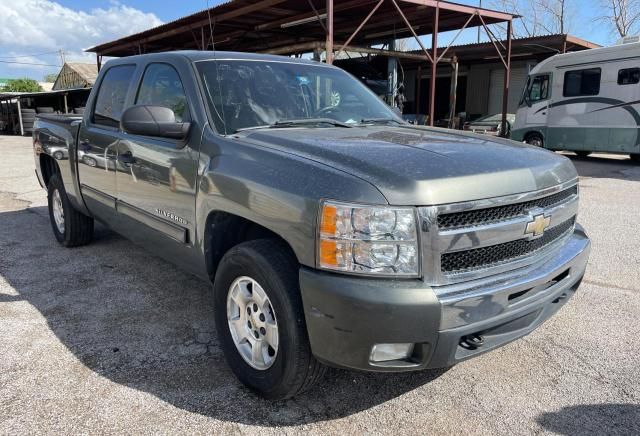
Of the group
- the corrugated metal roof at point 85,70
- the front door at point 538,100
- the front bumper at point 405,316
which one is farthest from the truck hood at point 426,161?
the corrugated metal roof at point 85,70

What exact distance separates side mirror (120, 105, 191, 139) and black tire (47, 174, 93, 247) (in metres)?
2.57

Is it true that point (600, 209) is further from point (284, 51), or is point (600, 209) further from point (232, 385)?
point (284, 51)

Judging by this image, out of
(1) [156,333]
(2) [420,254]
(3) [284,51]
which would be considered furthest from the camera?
(3) [284,51]

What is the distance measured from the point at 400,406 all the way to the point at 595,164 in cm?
1395

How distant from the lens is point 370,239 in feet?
7.04

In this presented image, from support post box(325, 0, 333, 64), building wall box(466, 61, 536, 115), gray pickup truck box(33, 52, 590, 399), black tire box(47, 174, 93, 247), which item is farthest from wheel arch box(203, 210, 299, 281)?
building wall box(466, 61, 536, 115)

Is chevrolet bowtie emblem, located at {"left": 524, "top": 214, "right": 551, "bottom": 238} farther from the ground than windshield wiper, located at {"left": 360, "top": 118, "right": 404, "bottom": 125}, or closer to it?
closer to it

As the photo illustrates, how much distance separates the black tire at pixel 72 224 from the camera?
5.25 metres

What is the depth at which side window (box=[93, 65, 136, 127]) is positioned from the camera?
419 centimetres

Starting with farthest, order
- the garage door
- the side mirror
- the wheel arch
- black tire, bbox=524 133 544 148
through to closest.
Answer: the garage door, black tire, bbox=524 133 544 148, the side mirror, the wheel arch

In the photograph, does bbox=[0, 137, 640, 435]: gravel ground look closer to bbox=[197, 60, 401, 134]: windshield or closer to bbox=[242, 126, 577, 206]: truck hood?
bbox=[242, 126, 577, 206]: truck hood

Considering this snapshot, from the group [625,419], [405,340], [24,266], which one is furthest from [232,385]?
[24,266]

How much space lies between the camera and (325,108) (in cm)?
360

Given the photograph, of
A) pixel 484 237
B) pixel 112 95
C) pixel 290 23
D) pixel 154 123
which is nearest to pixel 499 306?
pixel 484 237
